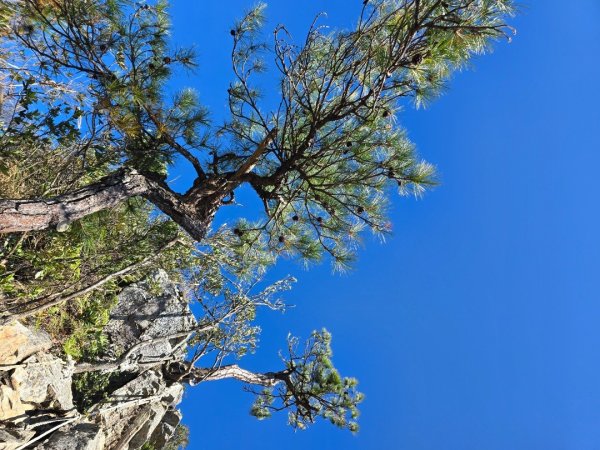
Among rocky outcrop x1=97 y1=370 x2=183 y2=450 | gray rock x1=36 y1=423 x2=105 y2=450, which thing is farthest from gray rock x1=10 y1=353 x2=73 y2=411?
rocky outcrop x1=97 y1=370 x2=183 y2=450

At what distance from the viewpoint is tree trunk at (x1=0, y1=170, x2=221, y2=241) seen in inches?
83.8

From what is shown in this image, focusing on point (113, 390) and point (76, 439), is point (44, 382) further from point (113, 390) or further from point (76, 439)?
point (113, 390)

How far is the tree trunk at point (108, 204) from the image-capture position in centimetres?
213

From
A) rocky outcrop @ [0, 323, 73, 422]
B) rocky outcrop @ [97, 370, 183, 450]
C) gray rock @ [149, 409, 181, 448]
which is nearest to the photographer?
rocky outcrop @ [0, 323, 73, 422]

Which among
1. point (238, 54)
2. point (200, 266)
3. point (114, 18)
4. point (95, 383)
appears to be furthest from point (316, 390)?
point (114, 18)

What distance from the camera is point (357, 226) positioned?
3850mm

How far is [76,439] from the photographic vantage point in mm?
3066

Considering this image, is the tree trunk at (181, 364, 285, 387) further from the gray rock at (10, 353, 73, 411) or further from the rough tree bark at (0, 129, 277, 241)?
the rough tree bark at (0, 129, 277, 241)

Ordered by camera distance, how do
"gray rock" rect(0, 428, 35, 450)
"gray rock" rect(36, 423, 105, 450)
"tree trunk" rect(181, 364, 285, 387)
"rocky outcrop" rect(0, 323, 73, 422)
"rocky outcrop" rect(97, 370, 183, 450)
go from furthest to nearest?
"tree trunk" rect(181, 364, 285, 387), "rocky outcrop" rect(97, 370, 183, 450), "gray rock" rect(36, 423, 105, 450), "rocky outcrop" rect(0, 323, 73, 422), "gray rock" rect(0, 428, 35, 450)

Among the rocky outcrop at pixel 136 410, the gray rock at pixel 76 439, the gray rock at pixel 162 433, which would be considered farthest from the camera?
the gray rock at pixel 162 433

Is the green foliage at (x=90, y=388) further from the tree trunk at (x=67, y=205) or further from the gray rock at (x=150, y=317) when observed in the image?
the tree trunk at (x=67, y=205)

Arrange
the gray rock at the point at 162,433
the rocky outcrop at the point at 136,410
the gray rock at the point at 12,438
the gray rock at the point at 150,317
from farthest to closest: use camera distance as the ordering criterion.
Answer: the gray rock at the point at 162,433 → the gray rock at the point at 150,317 → the rocky outcrop at the point at 136,410 → the gray rock at the point at 12,438

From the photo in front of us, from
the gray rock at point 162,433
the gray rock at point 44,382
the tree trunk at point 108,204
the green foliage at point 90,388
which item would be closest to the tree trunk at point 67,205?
the tree trunk at point 108,204

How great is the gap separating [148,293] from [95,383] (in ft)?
3.59
